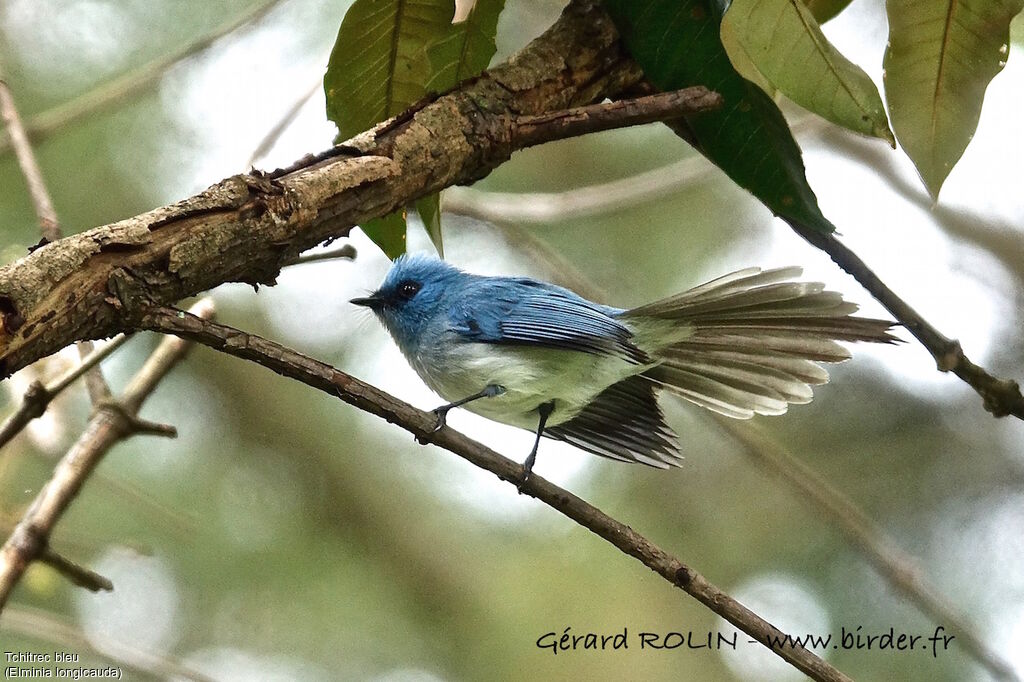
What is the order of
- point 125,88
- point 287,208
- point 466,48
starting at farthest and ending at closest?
point 125,88 → point 466,48 → point 287,208

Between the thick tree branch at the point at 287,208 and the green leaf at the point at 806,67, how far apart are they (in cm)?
55

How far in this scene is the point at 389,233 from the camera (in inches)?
118

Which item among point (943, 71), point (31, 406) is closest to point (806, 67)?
point (943, 71)

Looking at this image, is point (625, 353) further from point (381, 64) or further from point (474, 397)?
point (381, 64)

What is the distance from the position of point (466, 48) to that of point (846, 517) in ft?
7.31

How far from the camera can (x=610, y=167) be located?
5.61m

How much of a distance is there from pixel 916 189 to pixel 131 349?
156 inches

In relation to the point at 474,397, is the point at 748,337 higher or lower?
higher

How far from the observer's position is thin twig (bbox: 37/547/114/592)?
9.27ft

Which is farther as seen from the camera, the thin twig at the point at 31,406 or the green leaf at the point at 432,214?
the green leaf at the point at 432,214

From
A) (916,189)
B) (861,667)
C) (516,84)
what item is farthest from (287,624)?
(916,189)

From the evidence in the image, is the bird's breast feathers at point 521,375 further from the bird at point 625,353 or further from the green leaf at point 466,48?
the green leaf at point 466,48

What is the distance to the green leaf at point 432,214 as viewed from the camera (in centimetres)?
291

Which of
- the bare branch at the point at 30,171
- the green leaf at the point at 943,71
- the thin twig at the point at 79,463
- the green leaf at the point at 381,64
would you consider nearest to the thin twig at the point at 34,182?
the bare branch at the point at 30,171
